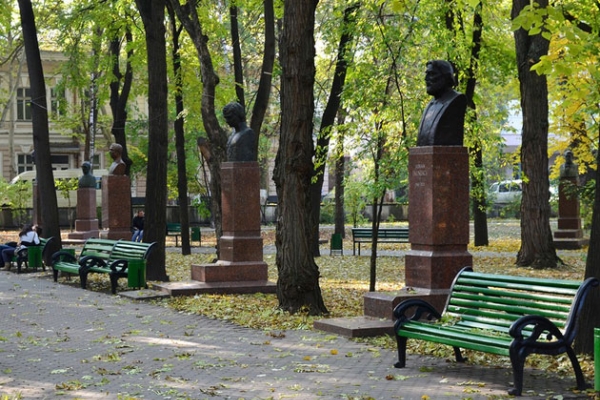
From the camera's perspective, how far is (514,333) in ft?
26.7

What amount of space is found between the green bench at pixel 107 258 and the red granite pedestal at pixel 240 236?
5.35ft

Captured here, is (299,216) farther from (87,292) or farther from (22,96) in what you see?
(22,96)

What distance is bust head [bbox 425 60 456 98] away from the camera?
12.1 meters

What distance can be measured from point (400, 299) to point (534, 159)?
12.2 meters

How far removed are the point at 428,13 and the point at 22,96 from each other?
146 feet

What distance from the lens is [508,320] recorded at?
9.27 meters

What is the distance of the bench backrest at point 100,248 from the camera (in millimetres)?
19484

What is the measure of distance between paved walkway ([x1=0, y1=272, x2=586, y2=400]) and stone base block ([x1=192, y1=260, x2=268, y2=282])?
2755 mm

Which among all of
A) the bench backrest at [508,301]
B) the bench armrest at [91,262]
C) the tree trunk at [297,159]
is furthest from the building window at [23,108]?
the bench backrest at [508,301]

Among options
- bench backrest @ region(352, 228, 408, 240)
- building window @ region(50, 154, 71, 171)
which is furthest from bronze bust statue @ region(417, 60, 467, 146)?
building window @ region(50, 154, 71, 171)

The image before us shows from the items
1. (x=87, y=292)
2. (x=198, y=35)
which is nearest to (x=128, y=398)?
(x=87, y=292)

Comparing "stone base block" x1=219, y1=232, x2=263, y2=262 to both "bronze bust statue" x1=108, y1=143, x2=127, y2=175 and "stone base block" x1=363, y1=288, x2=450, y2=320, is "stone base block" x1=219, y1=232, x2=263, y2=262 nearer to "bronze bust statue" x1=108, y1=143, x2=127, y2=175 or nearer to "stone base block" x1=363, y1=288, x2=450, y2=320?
"stone base block" x1=363, y1=288, x2=450, y2=320

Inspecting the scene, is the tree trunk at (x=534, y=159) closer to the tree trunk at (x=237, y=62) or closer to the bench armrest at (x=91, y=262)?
the tree trunk at (x=237, y=62)

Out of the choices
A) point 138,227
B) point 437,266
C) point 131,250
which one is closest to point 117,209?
point 138,227
